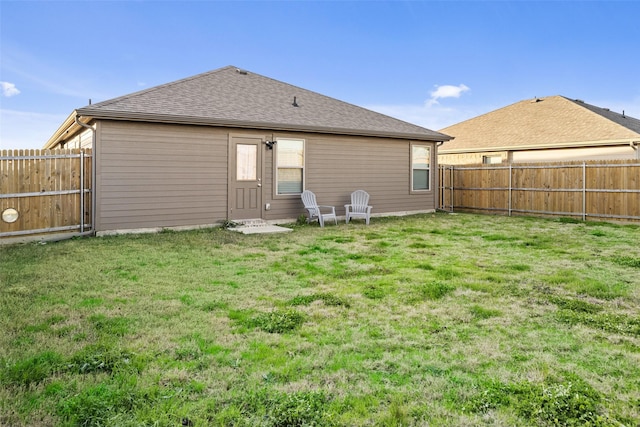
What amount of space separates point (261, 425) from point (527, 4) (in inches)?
720

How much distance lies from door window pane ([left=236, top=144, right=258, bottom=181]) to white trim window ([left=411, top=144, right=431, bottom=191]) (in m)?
5.24

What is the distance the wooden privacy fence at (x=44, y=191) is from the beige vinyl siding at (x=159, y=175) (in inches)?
13.3

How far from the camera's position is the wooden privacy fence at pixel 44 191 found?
740 centimetres

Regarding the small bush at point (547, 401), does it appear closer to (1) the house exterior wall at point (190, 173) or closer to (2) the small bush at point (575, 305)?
(2) the small bush at point (575, 305)

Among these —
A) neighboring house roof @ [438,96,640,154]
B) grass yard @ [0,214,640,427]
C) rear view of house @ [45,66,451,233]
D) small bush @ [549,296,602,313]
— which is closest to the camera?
grass yard @ [0,214,640,427]

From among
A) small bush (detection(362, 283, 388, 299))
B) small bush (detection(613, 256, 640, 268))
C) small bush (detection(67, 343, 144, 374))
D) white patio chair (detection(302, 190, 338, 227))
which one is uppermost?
white patio chair (detection(302, 190, 338, 227))

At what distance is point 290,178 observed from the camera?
1078 cm

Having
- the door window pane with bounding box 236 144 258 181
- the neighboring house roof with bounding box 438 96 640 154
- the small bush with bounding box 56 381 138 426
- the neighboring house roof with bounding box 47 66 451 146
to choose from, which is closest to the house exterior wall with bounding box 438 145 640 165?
the neighboring house roof with bounding box 438 96 640 154

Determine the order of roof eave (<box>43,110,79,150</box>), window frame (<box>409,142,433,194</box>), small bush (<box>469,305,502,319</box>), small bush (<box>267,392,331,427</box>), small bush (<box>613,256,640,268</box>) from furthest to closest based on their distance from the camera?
window frame (<box>409,142,433,194</box>) → roof eave (<box>43,110,79,150</box>) → small bush (<box>613,256,640,268</box>) → small bush (<box>469,305,502,319</box>) → small bush (<box>267,392,331,427</box>)

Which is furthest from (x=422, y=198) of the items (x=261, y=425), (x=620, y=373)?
(x=261, y=425)

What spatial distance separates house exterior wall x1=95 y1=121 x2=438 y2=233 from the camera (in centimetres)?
845

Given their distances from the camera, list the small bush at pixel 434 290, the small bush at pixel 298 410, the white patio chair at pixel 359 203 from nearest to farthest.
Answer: the small bush at pixel 298 410 < the small bush at pixel 434 290 < the white patio chair at pixel 359 203

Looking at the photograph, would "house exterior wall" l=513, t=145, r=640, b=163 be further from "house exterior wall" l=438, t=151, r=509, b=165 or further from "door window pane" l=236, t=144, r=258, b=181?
"door window pane" l=236, t=144, r=258, b=181

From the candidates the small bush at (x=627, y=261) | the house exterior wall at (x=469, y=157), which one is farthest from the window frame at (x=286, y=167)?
the house exterior wall at (x=469, y=157)
